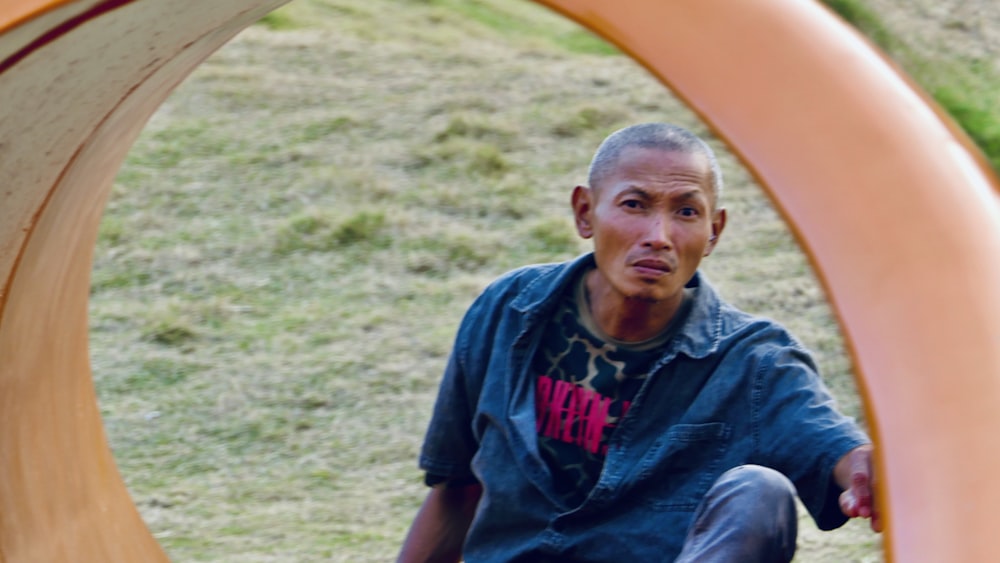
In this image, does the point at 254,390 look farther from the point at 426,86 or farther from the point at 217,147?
the point at 426,86

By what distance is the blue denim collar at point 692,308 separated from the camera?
2414 millimetres

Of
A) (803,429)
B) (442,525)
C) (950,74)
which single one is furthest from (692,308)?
(950,74)

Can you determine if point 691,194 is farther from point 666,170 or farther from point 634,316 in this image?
point 634,316

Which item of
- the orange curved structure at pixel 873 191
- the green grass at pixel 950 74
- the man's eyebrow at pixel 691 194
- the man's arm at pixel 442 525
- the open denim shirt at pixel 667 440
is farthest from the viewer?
the green grass at pixel 950 74

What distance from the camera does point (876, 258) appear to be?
169 centimetres

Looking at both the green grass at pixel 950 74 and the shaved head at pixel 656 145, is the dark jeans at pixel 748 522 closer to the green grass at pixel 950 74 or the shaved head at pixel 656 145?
the shaved head at pixel 656 145

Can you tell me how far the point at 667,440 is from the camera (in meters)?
2.37

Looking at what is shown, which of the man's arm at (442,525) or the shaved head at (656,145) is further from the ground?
the shaved head at (656,145)

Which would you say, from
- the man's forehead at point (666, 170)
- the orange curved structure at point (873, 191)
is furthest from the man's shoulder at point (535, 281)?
the orange curved structure at point (873, 191)

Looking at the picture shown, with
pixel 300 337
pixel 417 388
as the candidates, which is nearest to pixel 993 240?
pixel 417 388

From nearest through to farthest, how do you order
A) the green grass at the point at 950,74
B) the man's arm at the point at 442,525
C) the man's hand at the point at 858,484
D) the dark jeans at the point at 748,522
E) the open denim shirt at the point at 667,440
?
the man's hand at the point at 858,484, the dark jeans at the point at 748,522, the open denim shirt at the point at 667,440, the man's arm at the point at 442,525, the green grass at the point at 950,74

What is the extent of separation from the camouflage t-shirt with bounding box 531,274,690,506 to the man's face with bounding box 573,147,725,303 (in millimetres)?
115

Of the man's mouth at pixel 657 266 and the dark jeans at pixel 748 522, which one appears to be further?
the man's mouth at pixel 657 266

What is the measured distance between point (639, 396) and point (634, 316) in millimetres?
154
